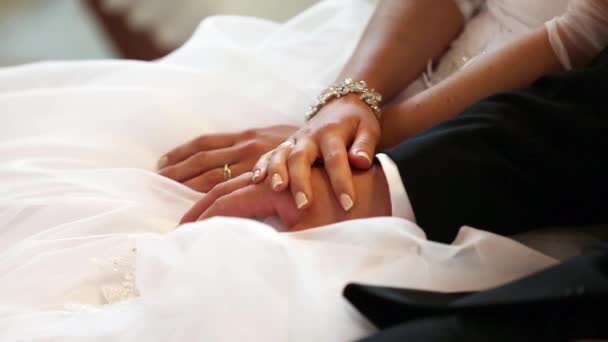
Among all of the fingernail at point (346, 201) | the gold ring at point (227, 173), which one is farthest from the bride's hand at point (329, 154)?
the gold ring at point (227, 173)

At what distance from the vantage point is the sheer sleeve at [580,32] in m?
0.71

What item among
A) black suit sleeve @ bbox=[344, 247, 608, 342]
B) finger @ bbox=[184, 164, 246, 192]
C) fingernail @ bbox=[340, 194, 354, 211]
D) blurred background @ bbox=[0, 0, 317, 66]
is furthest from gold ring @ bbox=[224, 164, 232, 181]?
blurred background @ bbox=[0, 0, 317, 66]

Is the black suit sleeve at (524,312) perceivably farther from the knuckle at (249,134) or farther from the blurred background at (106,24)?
the blurred background at (106,24)

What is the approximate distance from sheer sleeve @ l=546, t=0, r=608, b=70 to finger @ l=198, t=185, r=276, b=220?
398mm

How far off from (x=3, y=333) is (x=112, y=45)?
98cm

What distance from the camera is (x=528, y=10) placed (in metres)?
0.83

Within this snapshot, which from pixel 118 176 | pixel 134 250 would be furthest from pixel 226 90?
pixel 134 250

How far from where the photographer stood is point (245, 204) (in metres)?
0.63

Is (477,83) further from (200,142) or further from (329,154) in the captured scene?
(200,142)

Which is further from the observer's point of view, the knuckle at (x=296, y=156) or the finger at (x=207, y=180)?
the finger at (x=207, y=180)

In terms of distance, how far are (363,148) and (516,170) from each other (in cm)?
16

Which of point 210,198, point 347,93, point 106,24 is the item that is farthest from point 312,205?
point 106,24

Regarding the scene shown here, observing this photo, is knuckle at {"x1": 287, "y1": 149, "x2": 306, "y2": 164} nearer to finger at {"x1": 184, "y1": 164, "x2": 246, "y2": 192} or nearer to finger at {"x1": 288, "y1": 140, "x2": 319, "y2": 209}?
finger at {"x1": 288, "y1": 140, "x2": 319, "y2": 209}

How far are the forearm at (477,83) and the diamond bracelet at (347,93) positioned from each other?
0.03 meters
